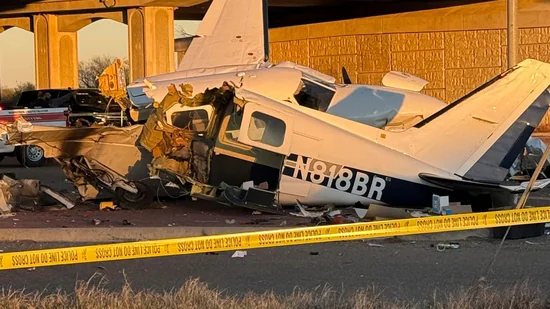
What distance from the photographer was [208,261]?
9922 millimetres

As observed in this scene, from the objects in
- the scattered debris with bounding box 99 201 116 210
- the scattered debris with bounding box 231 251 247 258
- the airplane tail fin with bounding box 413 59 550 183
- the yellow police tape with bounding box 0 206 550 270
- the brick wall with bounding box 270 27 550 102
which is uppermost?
the brick wall with bounding box 270 27 550 102

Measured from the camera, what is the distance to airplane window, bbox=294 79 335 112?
1355 centimetres

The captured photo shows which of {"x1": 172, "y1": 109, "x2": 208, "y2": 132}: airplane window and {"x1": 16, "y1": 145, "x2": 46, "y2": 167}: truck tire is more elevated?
{"x1": 172, "y1": 109, "x2": 208, "y2": 132}: airplane window

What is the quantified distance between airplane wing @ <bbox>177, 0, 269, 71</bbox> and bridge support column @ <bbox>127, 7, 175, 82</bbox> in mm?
20486

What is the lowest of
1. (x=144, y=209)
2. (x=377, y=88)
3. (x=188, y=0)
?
(x=144, y=209)

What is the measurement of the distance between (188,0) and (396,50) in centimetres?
944

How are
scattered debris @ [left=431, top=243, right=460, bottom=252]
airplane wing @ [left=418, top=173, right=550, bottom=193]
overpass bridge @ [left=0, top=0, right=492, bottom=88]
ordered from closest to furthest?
1. scattered debris @ [left=431, top=243, right=460, bottom=252]
2. airplane wing @ [left=418, top=173, right=550, bottom=193]
3. overpass bridge @ [left=0, top=0, right=492, bottom=88]

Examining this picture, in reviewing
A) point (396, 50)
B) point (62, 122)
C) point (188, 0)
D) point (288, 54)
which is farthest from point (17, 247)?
point (288, 54)

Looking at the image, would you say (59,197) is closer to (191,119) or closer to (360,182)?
(191,119)

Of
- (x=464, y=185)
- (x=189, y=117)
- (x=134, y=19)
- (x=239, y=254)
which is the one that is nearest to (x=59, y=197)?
(x=189, y=117)

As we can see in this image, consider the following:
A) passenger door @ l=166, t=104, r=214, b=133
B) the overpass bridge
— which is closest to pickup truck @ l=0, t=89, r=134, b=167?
the overpass bridge

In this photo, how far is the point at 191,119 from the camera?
1356cm

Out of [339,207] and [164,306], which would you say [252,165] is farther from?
[164,306]

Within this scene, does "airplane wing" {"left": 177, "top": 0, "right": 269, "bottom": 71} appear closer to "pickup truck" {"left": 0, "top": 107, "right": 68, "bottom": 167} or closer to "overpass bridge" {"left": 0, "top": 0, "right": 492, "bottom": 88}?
"pickup truck" {"left": 0, "top": 107, "right": 68, "bottom": 167}
